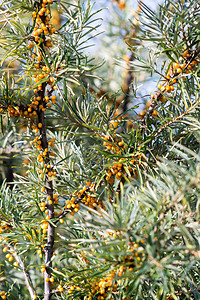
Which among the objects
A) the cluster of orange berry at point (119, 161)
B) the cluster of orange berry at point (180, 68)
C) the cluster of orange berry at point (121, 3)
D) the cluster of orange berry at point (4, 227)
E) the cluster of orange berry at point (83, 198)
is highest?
the cluster of orange berry at point (121, 3)

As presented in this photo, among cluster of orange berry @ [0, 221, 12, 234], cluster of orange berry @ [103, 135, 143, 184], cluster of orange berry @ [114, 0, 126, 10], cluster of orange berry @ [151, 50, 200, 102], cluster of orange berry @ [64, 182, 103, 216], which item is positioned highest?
cluster of orange berry @ [114, 0, 126, 10]

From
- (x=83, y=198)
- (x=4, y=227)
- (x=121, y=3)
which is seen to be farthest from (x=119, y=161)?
(x=121, y=3)

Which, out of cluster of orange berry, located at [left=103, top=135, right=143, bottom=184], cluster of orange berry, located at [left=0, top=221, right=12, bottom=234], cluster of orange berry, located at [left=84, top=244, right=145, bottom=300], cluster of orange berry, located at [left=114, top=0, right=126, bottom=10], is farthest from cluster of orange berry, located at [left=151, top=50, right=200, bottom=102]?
cluster of orange berry, located at [left=114, top=0, right=126, bottom=10]

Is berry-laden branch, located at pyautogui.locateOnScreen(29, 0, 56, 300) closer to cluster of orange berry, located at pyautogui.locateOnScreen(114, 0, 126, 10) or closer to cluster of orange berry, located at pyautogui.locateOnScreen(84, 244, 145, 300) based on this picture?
cluster of orange berry, located at pyautogui.locateOnScreen(84, 244, 145, 300)

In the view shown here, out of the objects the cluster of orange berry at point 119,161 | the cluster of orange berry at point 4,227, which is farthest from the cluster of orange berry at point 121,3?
the cluster of orange berry at point 4,227

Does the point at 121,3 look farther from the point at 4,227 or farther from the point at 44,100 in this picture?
the point at 4,227

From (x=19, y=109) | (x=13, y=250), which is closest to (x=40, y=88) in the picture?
(x=19, y=109)

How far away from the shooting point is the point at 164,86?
469 mm

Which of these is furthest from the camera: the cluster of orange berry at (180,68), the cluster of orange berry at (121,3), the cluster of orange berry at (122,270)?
the cluster of orange berry at (121,3)

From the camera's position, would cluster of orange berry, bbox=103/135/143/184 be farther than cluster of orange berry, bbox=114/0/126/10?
No

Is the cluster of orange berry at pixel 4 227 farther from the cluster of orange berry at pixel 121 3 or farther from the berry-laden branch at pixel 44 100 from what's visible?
the cluster of orange berry at pixel 121 3

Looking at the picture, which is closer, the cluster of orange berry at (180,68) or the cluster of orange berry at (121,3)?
the cluster of orange berry at (180,68)

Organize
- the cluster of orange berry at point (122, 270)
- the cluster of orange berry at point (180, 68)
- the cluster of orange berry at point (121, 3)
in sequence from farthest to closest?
the cluster of orange berry at point (121, 3), the cluster of orange berry at point (180, 68), the cluster of orange berry at point (122, 270)

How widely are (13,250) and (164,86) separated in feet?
1.26
